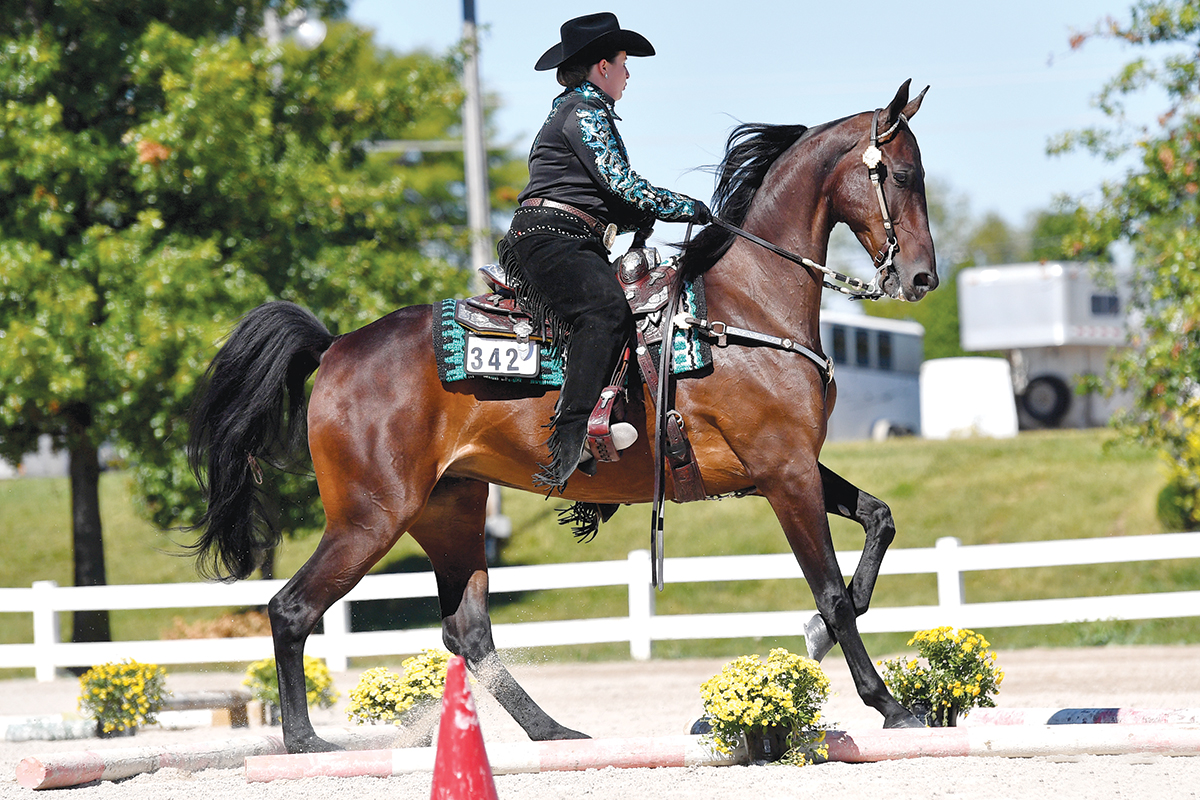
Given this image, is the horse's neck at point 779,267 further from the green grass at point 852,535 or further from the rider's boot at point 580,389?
the green grass at point 852,535

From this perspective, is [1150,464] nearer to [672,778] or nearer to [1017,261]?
[672,778]

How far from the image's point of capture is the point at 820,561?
5.01 m

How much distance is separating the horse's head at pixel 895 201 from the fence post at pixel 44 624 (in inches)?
338

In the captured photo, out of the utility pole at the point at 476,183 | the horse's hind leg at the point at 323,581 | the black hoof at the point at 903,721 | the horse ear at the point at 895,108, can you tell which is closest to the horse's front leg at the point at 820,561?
the black hoof at the point at 903,721

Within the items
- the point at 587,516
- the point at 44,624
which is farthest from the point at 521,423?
the point at 44,624

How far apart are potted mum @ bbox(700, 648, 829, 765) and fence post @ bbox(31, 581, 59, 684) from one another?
792 centimetres

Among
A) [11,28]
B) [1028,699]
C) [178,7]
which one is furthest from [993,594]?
[11,28]

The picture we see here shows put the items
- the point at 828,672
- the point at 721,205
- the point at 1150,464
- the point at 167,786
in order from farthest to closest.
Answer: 1. the point at 1150,464
2. the point at 828,672
3. the point at 721,205
4. the point at 167,786

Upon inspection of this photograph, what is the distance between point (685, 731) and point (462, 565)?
145 cm

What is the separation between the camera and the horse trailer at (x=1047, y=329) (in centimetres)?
2553

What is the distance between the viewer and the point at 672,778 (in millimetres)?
4738

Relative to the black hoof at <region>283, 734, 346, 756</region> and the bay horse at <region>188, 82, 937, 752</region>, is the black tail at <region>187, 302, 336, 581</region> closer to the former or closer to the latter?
the bay horse at <region>188, 82, 937, 752</region>

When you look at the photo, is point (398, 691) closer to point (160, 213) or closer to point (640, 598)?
point (640, 598)

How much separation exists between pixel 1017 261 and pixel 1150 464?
49.0 meters
